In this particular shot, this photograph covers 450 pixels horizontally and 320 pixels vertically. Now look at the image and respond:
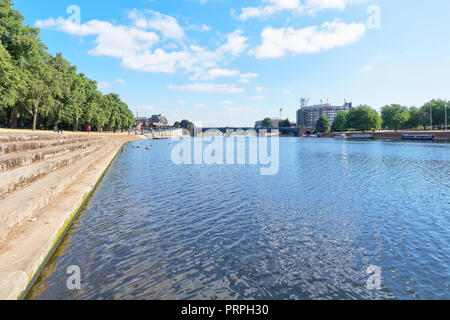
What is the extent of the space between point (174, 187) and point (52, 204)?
9.45 metres

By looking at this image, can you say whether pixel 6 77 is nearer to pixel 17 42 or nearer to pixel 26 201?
pixel 17 42

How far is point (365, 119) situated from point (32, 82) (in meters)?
165

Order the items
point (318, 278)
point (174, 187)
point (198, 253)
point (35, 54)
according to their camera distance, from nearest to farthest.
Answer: point (318, 278) < point (198, 253) < point (174, 187) < point (35, 54)

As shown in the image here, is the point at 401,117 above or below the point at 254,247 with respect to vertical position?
above

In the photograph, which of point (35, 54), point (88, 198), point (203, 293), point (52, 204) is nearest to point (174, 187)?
point (88, 198)

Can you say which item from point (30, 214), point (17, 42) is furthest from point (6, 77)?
point (30, 214)

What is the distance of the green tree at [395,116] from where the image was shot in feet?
479

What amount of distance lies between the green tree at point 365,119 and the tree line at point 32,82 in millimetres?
144623

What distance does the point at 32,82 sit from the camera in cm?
4812

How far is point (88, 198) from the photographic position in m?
17.0

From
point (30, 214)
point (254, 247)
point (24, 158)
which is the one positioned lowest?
point (254, 247)

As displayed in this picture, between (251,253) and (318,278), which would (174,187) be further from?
(318,278)

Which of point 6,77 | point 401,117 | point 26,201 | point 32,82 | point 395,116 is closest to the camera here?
point 26,201
